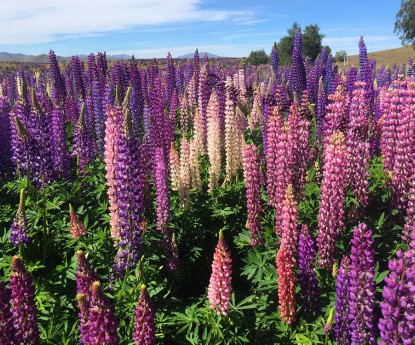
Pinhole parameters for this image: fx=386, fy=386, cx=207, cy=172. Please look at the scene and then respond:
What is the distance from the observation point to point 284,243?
4156 millimetres

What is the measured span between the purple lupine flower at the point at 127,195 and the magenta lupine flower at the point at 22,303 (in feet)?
4.51

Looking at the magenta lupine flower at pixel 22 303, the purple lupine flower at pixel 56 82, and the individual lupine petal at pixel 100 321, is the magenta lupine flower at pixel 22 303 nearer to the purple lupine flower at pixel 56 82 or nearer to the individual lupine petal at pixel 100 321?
the individual lupine petal at pixel 100 321

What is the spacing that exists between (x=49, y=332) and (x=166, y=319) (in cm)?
118

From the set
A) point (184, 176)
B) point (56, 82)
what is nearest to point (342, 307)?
point (184, 176)

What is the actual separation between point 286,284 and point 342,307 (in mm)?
566

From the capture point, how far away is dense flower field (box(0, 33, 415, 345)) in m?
3.18

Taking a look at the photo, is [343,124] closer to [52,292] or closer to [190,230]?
[190,230]

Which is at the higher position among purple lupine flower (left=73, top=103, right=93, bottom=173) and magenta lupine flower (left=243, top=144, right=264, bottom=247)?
purple lupine flower (left=73, top=103, right=93, bottom=173)

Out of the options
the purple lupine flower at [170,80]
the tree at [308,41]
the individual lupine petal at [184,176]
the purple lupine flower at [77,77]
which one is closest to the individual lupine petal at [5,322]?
the individual lupine petal at [184,176]

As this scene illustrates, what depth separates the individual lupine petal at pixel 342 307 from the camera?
332cm

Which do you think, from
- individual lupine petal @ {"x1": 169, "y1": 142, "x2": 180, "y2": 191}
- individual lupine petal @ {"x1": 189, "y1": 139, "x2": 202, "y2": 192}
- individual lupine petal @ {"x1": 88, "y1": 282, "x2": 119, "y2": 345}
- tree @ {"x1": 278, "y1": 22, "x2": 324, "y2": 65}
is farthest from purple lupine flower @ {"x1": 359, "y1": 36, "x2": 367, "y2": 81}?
tree @ {"x1": 278, "y1": 22, "x2": 324, "y2": 65}

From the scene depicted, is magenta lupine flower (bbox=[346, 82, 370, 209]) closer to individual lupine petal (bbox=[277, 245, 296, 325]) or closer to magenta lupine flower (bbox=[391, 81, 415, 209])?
magenta lupine flower (bbox=[391, 81, 415, 209])

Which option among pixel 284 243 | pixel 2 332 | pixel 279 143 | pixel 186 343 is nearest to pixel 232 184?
pixel 279 143

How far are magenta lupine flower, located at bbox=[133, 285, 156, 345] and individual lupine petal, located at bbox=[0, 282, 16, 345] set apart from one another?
0.94m
